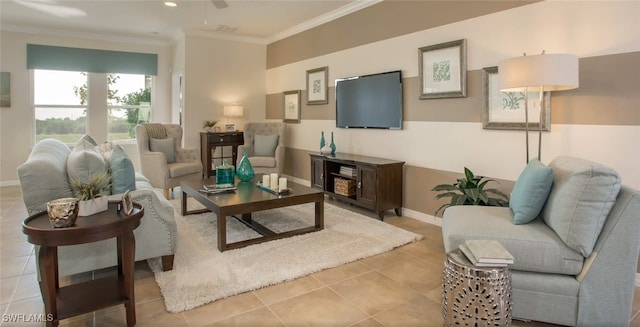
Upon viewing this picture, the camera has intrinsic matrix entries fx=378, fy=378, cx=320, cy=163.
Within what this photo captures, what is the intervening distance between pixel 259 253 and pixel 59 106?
222 inches

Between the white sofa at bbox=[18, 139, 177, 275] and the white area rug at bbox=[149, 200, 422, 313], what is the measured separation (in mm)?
234

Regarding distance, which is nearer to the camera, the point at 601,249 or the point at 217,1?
the point at 601,249

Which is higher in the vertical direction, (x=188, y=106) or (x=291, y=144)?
(x=188, y=106)

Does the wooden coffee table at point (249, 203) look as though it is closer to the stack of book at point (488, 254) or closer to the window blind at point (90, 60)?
the stack of book at point (488, 254)

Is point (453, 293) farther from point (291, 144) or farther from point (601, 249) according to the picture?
point (291, 144)

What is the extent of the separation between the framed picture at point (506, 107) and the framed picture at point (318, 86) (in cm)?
264

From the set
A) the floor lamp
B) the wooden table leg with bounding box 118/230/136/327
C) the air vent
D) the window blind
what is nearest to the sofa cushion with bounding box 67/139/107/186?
the wooden table leg with bounding box 118/230/136/327

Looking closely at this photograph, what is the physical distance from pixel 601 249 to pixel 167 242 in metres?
2.63

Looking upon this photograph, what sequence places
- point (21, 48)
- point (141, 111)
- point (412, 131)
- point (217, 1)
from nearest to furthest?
1. point (217, 1)
2. point (412, 131)
3. point (21, 48)
4. point (141, 111)

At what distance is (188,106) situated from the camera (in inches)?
258

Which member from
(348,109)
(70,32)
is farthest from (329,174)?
(70,32)

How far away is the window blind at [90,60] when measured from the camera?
627 cm

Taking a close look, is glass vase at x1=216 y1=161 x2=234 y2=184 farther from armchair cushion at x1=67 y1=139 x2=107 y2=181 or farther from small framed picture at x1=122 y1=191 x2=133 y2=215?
small framed picture at x1=122 y1=191 x2=133 y2=215

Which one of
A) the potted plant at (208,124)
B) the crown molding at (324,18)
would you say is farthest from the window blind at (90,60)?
the crown molding at (324,18)
